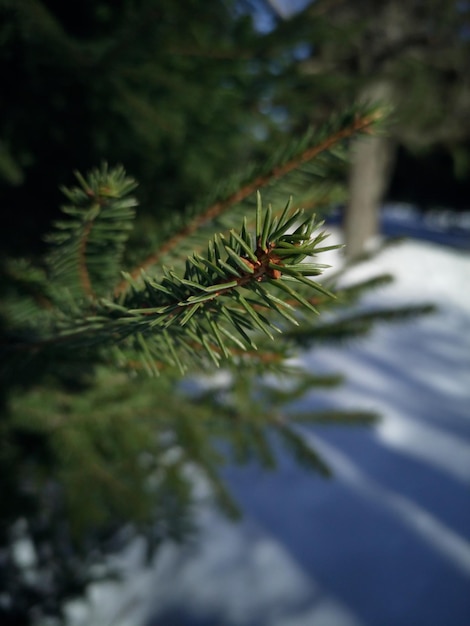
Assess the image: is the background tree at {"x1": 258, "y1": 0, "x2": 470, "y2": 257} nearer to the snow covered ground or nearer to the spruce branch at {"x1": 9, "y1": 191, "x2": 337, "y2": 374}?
the snow covered ground

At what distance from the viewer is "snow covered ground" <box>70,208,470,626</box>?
1653mm

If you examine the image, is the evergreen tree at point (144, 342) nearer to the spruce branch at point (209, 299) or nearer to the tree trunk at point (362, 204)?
the spruce branch at point (209, 299)

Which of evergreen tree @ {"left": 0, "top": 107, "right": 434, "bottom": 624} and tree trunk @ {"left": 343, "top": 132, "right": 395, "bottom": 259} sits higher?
tree trunk @ {"left": 343, "top": 132, "right": 395, "bottom": 259}

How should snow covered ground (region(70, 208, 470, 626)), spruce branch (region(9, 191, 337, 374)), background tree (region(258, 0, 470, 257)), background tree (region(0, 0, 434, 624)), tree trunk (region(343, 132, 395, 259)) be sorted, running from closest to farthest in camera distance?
spruce branch (region(9, 191, 337, 374)), background tree (region(0, 0, 434, 624)), snow covered ground (region(70, 208, 470, 626)), background tree (region(258, 0, 470, 257)), tree trunk (region(343, 132, 395, 259))

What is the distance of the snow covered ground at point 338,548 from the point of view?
1653 mm

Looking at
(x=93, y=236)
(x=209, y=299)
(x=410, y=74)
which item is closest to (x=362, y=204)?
(x=410, y=74)

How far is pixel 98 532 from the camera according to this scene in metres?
1.49

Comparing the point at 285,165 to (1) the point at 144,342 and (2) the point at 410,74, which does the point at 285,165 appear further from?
(2) the point at 410,74

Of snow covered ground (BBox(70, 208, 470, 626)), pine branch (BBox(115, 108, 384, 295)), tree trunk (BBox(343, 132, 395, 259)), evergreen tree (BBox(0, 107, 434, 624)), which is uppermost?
tree trunk (BBox(343, 132, 395, 259))

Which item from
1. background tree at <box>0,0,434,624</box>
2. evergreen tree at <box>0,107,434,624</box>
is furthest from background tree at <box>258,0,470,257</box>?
evergreen tree at <box>0,107,434,624</box>

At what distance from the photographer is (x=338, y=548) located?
192cm

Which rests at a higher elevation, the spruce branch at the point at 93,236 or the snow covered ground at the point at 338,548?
the spruce branch at the point at 93,236

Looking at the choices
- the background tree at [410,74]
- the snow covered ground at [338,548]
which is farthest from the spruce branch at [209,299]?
the background tree at [410,74]

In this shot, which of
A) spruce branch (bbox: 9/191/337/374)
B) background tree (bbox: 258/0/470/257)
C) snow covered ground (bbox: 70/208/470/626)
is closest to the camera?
spruce branch (bbox: 9/191/337/374)
